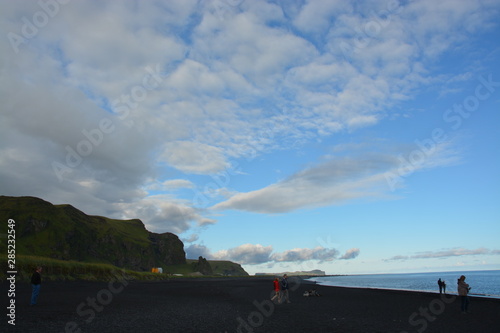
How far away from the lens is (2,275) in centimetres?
4075

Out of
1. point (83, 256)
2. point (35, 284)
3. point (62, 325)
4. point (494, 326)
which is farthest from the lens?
point (83, 256)

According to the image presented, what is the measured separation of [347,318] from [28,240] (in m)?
186

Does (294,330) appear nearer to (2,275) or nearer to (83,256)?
(2,275)

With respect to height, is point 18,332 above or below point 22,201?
below

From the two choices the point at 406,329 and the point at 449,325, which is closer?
the point at 406,329

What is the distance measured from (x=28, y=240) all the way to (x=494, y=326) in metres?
193

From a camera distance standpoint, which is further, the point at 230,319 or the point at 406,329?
the point at 230,319

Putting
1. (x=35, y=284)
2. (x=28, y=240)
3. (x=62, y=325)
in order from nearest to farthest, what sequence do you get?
1. (x=62, y=325)
2. (x=35, y=284)
3. (x=28, y=240)

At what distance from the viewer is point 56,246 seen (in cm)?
17662

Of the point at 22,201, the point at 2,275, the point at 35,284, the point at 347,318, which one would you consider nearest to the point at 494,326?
the point at 347,318

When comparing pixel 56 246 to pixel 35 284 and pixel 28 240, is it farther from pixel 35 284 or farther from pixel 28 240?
pixel 35 284

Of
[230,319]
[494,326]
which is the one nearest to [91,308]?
[230,319]

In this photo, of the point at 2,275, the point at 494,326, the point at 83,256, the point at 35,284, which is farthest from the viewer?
the point at 83,256

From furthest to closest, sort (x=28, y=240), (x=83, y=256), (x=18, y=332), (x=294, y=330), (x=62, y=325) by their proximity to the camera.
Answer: (x=83, y=256) → (x=28, y=240) → (x=294, y=330) → (x=62, y=325) → (x=18, y=332)
